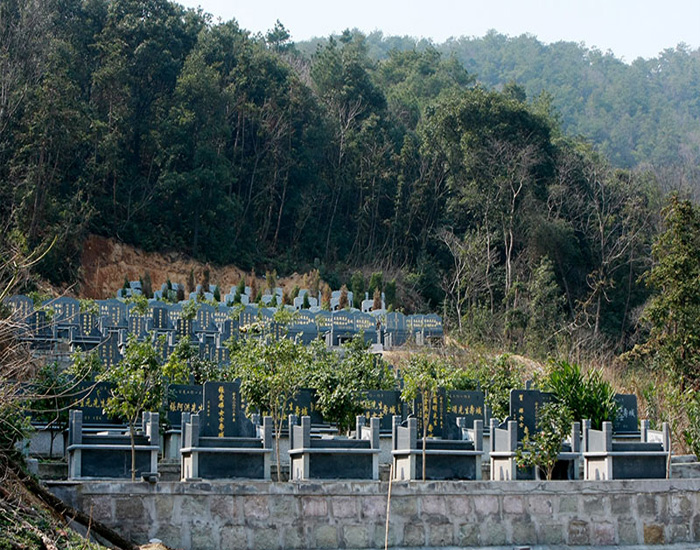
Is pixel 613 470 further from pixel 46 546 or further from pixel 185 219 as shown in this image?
pixel 185 219

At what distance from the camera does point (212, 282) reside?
38.5 metres

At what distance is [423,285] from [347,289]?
3.36m

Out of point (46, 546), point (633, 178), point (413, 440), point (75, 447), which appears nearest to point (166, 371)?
point (75, 447)

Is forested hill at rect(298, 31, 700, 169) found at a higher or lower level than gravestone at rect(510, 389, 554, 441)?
higher

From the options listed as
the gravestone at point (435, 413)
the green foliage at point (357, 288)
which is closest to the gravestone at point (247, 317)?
the green foliage at point (357, 288)

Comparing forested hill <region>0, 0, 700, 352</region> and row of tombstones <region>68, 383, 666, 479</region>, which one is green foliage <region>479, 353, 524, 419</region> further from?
forested hill <region>0, 0, 700, 352</region>

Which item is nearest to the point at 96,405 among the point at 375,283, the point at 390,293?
the point at 390,293

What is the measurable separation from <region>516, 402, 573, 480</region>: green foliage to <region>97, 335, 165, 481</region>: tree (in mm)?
4471

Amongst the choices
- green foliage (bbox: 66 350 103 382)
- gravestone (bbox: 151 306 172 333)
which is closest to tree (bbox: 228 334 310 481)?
green foliage (bbox: 66 350 103 382)

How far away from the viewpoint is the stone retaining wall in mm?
10797

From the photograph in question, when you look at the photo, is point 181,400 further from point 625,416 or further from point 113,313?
point 113,313

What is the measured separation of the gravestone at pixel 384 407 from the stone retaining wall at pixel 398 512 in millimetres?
3597

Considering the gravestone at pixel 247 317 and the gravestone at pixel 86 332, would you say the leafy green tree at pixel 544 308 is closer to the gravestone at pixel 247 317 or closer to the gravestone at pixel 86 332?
the gravestone at pixel 247 317

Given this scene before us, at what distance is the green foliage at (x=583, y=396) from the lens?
610 inches
